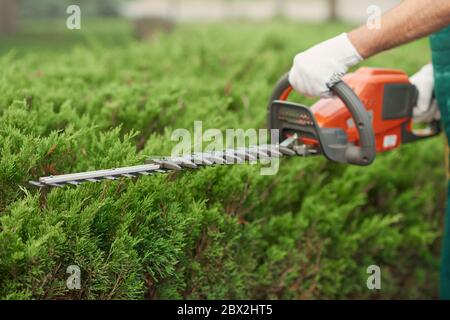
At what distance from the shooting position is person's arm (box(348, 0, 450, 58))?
8.52 feet

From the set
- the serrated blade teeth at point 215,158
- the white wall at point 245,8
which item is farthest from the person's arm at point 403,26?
the white wall at point 245,8

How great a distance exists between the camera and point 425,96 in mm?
3250

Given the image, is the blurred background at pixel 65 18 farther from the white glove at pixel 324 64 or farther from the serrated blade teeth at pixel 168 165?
the serrated blade teeth at pixel 168 165

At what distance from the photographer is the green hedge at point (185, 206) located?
2348 millimetres

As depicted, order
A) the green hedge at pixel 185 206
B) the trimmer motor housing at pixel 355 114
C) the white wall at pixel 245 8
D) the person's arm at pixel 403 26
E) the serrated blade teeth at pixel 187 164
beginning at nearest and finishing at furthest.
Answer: the green hedge at pixel 185 206
the serrated blade teeth at pixel 187 164
the person's arm at pixel 403 26
the trimmer motor housing at pixel 355 114
the white wall at pixel 245 8

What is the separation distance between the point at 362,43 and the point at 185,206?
37.4 inches

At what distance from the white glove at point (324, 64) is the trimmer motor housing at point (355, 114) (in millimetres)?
67

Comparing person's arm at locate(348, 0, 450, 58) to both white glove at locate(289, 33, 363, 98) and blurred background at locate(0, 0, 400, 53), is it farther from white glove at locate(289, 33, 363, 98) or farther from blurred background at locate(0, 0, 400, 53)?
blurred background at locate(0, 0, 400, 53)

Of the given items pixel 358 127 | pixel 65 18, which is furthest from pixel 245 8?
pixel 358 127

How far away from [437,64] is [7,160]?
1886 millimetres

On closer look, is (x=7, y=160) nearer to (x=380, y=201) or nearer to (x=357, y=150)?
(x=357, y=150)

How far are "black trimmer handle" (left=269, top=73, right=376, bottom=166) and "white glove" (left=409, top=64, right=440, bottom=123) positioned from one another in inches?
25.5

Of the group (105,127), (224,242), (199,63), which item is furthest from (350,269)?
(199,63)

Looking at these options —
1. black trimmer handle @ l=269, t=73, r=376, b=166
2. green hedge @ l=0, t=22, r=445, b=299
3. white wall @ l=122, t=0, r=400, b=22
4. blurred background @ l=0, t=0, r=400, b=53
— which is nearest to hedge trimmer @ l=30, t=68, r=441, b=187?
black trimmer handle @ l=269, t=73, r=376, b=166
